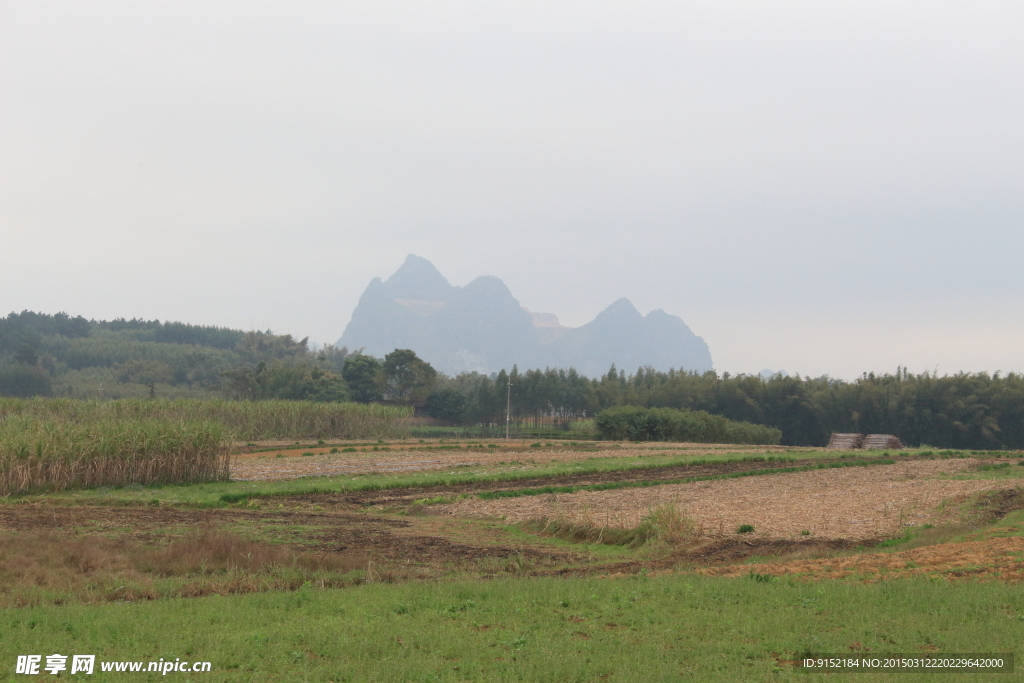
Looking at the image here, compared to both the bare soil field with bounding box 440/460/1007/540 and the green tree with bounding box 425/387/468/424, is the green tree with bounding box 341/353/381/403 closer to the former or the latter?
the green tree with bounding box 425/387/468/424

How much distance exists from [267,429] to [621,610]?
54.7 metres

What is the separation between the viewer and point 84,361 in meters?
157

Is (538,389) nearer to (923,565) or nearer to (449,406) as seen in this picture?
(449,406)

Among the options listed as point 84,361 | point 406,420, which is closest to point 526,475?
point 406,420

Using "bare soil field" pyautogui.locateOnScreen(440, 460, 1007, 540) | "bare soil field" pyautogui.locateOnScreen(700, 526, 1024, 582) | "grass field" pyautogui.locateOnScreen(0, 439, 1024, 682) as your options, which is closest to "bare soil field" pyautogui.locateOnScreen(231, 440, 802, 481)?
"grass field" pyautogui.locateOnScreen(0, 439, 1024, 682)

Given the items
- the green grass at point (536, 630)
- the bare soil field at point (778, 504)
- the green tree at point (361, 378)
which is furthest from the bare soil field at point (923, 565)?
the green tree at point (361, 378)

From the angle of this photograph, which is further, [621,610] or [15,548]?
[15,548]

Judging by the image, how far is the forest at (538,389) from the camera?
70250 millimetres

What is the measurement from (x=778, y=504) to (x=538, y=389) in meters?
77.2

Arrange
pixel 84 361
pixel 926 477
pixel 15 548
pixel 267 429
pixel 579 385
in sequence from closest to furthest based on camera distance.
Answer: pixel 15 548
pixel 926 477
pixel 267 429
pixel 579 385
pixel 84 361

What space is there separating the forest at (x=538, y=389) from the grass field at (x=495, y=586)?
169 feet

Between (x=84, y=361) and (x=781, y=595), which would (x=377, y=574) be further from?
(x=84, y=361)

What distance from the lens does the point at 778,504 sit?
23.9 meters

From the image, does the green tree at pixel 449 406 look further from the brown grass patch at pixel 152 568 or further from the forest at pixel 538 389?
the brown grass patch at pixel 152 568
